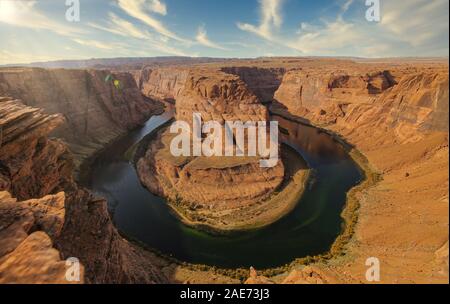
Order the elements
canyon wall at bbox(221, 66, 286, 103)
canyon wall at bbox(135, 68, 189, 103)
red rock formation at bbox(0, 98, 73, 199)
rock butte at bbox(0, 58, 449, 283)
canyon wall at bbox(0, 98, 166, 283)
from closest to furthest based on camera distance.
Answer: canyon wall at bbox(0, 98, 166, 283) → rock butte at bbox(0, 58, 449, 283) → red rock formation at bbox(0, 98, 73, 199) → canyon wall at bbox(221, 66, 286, 103) → canyon wall at bbox(135, 68, 189, 103)

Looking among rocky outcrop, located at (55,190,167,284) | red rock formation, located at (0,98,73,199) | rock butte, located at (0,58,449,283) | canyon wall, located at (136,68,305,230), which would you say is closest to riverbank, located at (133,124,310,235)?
canyon wall, located at (136,68,305,230)

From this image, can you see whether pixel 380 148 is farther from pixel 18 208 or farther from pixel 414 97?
pixel 18 208

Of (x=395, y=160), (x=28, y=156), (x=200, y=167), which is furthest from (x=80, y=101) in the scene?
(x=395, y=160)

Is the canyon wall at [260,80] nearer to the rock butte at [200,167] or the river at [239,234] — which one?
the rock butte at [200,167]

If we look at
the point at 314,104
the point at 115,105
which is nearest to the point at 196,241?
the point at 115,105

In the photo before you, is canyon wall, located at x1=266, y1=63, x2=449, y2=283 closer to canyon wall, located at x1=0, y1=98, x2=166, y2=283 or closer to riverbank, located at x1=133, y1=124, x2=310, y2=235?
riverbank, located at x1=133, y1=124, x2=310, y2=235

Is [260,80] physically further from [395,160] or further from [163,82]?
[395,160]
